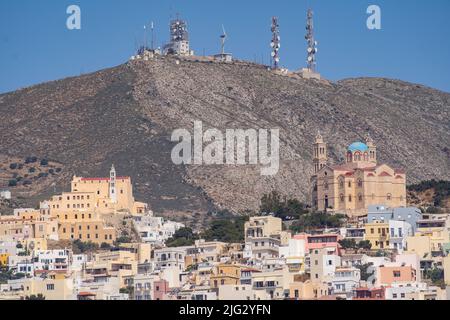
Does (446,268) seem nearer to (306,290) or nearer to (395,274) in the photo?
(395,274)

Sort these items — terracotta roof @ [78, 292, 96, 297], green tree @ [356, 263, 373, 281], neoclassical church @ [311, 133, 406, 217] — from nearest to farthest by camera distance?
terracotta roof @ [78, 292, 96, 297] → green tree @ [356, 263, 373, 281] → neoclassical church @ [311, 133, 406, 217]

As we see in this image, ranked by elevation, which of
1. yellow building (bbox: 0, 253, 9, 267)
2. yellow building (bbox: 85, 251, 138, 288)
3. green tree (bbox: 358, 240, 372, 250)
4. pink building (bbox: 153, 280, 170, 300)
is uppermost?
green tree (bbox: 358, 240, 372, 250)

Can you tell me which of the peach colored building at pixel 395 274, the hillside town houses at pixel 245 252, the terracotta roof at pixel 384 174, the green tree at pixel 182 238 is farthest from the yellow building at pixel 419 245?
the terracotta roof at pixel 384 174

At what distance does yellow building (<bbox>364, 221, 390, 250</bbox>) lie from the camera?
214 feet

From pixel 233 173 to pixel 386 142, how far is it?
19.5m

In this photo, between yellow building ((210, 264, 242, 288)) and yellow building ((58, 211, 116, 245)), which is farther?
yellow building ((58, 211, 116, 245))

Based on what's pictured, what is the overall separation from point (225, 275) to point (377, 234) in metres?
15.2

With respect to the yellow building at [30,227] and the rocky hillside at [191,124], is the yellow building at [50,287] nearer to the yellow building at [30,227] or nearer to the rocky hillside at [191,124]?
the yellow building at [30,227]

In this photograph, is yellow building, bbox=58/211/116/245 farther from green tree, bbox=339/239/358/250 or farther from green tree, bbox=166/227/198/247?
green tree, bbox=339/239/358/250

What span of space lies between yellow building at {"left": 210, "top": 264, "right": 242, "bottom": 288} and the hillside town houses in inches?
2.6

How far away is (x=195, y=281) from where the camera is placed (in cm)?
5428

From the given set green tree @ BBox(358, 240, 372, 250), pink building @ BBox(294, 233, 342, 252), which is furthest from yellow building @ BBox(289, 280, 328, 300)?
green tree @ BBox(358, 240, 372, 250)

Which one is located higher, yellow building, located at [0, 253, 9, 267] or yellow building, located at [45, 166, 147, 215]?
yellow building, located at [45, 166, 147, 215]
